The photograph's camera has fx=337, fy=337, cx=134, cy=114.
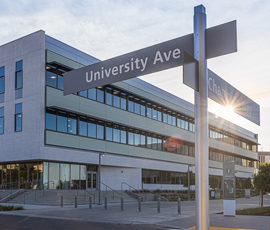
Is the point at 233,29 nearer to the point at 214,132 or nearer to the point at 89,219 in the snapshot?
the point at 89,219

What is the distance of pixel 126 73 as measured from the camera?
4.76 meters

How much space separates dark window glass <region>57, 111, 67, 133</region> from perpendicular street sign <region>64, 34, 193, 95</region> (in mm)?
27105

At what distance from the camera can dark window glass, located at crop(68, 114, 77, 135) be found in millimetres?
33094

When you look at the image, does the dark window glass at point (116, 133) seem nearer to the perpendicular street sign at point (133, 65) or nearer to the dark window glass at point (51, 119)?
the dark window glass at point (51, 119)

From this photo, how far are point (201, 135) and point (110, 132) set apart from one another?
Answer: 34467mm

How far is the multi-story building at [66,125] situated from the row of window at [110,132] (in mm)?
100

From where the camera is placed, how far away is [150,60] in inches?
180

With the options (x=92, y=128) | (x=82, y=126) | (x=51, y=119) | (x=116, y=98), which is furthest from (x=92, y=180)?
(x=116, y=98)

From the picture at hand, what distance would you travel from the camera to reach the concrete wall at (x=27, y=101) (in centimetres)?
2986

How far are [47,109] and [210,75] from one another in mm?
27759

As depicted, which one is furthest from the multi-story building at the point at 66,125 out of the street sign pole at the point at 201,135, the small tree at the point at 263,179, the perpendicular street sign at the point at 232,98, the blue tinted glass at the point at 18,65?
the street sign pole at the point at 201,135

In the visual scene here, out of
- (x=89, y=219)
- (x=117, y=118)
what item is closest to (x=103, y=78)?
(x=89, y=219)

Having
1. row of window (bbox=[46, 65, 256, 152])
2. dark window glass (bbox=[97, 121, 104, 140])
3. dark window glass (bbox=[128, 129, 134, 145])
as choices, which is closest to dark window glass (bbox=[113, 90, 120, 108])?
row of window (bbox=[46, 65, 256, 152])

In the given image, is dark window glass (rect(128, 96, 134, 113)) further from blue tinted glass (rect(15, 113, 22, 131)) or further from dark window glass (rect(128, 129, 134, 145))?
blue tinted glass (rect(15, 113, 22, 131))
